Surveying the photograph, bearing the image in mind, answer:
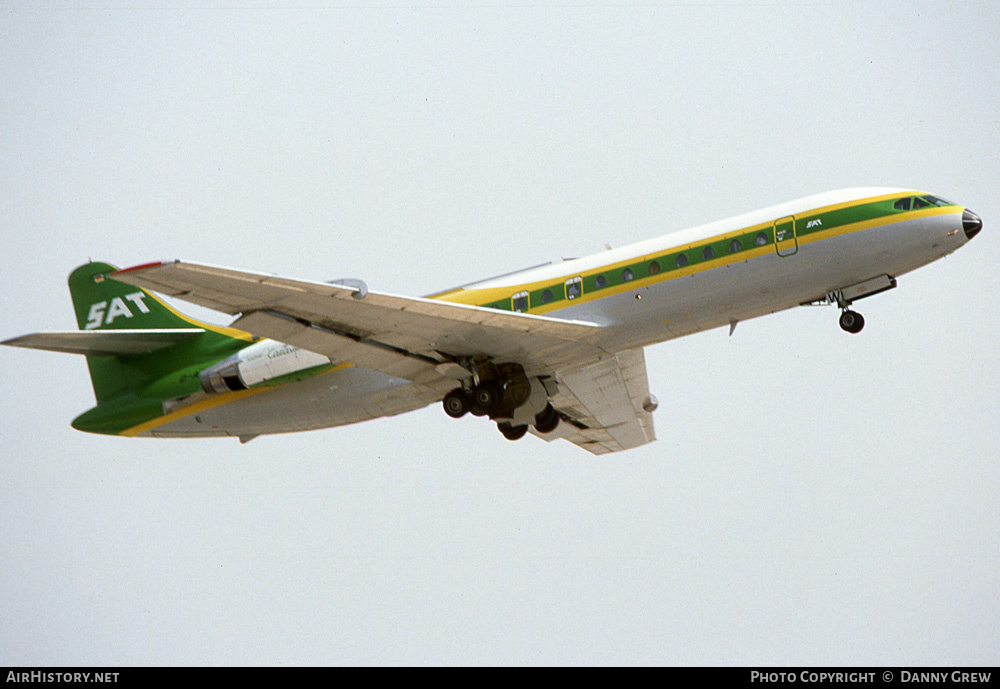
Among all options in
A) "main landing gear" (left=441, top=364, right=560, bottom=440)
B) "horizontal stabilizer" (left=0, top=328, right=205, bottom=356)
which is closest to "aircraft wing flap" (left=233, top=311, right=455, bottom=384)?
"main landing gear" (left=441, top=364, right=560, bottom=440)

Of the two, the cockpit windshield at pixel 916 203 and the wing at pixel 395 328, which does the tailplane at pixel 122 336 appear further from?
the cockpit windshield at pixel 916 203

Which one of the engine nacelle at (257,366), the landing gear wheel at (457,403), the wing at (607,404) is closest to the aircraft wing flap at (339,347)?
the landing gear wheel at (457,403)

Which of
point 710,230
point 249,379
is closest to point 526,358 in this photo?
point 710,230

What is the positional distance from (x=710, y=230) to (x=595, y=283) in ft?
8.49

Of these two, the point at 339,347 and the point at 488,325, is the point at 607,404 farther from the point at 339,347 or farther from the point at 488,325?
the point at 339,347

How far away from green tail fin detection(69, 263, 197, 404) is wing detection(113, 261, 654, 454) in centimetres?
596

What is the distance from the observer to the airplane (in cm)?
2247

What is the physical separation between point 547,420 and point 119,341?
10538mm

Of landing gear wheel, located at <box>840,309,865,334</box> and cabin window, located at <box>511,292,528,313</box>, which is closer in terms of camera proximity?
landing gear wheel, located at <box>840,309,865,334</box>

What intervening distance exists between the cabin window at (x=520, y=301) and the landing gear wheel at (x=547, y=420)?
4243 mm

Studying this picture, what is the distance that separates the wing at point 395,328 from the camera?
20.9m

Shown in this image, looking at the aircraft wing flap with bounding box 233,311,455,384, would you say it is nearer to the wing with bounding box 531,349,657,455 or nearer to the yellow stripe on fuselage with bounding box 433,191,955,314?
the yellow stripe on fuselage with bounding box 433,191,955,314

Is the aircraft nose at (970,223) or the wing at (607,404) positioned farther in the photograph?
the wing at (607,404)
